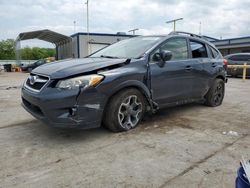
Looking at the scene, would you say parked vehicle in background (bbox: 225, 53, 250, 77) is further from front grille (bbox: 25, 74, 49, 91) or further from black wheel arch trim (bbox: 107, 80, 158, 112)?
front grille (bbox: 25, 74, 49, 91)

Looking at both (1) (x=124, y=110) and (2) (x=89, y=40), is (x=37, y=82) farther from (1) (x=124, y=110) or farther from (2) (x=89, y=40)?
(2) (x=89, y=40)

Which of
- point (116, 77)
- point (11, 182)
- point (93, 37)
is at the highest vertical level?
point (93, 37)

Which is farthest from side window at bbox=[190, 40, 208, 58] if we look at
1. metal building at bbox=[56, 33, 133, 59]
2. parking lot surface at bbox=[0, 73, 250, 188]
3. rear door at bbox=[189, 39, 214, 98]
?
metal building at bbox=[56, 33, 133, 59]

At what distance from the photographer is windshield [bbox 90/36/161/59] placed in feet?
15.6

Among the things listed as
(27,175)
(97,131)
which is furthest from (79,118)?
(27,175)

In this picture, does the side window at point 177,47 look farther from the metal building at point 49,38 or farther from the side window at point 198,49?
the metal building at point 49,38

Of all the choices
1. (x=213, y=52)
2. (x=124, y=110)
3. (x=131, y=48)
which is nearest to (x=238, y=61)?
(x=213, y=52)

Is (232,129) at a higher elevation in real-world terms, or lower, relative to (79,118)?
lower

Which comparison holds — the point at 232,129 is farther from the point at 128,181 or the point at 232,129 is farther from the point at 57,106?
the point at 57,106

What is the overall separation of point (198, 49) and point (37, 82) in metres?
3.49

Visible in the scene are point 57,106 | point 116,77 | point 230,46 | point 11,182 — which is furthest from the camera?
point 230,46

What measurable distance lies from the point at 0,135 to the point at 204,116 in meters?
3.73

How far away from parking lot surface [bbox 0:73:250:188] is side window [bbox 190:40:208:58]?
4.53 feet

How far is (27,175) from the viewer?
2934 millimetres
